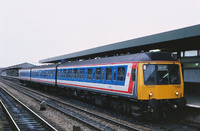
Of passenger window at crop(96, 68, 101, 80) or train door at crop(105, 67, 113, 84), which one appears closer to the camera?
train door at crop(105, 67, 113, 84)

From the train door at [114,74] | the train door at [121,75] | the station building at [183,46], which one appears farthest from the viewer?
the train door at [114,74]

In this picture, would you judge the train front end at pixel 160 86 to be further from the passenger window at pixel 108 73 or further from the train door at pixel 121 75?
the passenger window at pixel 108 73

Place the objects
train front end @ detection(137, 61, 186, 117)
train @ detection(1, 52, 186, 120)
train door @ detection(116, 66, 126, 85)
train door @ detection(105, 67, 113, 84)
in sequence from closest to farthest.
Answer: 1. train front end @ detection(137, 61, 186, 117)
2. train @ detection(1, 52, 186, 120)
3. train door @ detection(116, 66, 126, 85)
4. train door @ detection(105, 67, 113, 84)

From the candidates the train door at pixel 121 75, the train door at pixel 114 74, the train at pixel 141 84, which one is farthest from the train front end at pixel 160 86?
the train door at pixel 114 74

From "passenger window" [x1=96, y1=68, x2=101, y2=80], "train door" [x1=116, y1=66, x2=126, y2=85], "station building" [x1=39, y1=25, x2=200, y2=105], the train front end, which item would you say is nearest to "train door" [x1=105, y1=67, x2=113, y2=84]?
"train door" [x1=116, y1=66, x2=126, y2=85]

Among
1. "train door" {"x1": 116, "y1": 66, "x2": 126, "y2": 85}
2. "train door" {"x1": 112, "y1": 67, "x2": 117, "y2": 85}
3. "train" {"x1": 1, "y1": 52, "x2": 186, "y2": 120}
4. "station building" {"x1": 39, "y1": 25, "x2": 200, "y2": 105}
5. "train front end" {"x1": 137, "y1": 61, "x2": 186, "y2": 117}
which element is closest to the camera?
"train front end" {"x1": 137, "y1": 61, "x2": 186, "y2": 117}

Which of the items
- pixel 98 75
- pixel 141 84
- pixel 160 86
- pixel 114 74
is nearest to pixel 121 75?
pixel 114 74

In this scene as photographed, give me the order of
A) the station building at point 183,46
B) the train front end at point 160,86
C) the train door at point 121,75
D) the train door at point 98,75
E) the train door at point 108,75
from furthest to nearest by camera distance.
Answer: the train door at point 98,75 → the train door at point 108,75 → the train door at point 121,75 → the station building at point 183,46 → the train front end at point 160,86

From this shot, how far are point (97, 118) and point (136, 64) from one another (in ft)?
12.5

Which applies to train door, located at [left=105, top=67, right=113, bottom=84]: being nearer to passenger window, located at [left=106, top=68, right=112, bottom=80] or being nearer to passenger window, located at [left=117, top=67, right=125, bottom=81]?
passenger window, located at [left=106, top=68, right=112, bottom=80]

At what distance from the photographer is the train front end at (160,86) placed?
11.0m

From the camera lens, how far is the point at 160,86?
36.6 ft

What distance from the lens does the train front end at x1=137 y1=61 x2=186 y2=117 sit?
11.0m

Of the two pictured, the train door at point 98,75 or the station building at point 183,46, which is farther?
the train door at point 98,75
